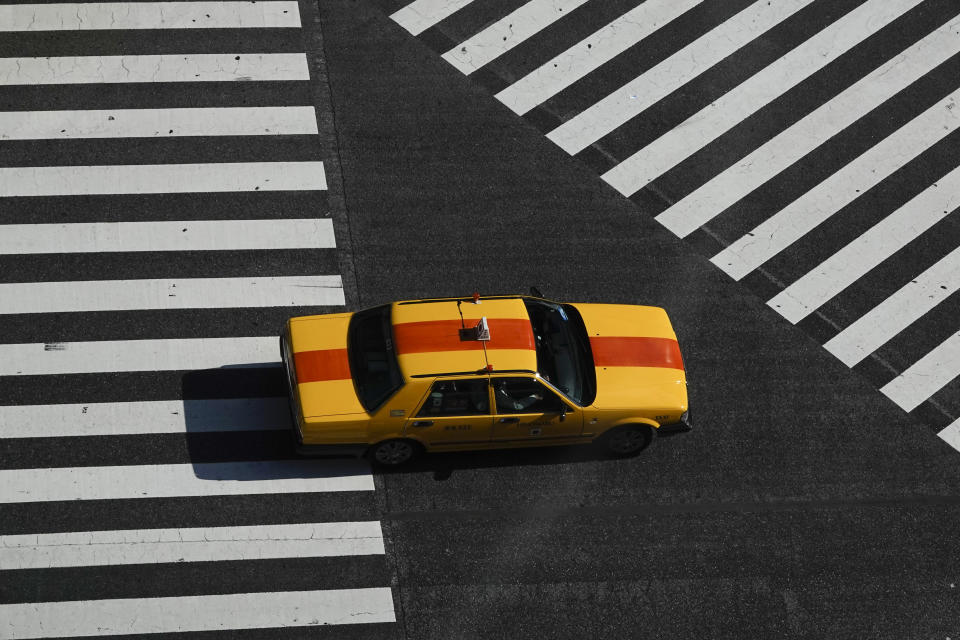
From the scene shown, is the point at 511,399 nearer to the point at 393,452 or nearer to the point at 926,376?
the point at 393,452

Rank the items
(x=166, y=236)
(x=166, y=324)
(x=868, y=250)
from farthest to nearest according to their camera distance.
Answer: (x=868, y=250)
(x=166, y=236)
(x=166, y=324)

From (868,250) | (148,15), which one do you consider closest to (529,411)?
(868,250)

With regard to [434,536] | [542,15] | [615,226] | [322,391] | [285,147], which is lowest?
[434,536]

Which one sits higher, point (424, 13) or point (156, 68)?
point (424, 13)

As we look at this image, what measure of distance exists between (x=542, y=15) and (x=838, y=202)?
5.32 meters

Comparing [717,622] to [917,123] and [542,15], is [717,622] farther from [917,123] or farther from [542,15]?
[542,15]

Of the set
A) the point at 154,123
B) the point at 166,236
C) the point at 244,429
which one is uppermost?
the point at 154,123

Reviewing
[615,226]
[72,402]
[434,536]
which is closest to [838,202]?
[615,226]

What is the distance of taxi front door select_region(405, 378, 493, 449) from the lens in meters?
10.4

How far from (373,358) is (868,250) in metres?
7.06

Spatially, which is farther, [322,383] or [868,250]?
[868,250]

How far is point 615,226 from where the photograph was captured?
13258 mm

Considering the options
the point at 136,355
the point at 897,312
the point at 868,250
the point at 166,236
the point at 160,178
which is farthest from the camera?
the point at 868,250

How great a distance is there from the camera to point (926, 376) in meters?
12.4
